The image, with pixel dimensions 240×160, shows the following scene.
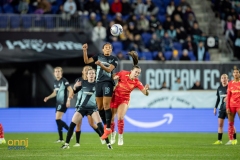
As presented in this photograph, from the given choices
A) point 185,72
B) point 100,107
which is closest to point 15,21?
point 185,72

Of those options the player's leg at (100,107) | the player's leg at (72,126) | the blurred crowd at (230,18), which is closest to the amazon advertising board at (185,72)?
the blurred crowd at (230,18)

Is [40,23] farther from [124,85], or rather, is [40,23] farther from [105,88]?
[105,88]

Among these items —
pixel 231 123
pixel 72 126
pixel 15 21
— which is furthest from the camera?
pixel 15 21

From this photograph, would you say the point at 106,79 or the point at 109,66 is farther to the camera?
the point at 106,79

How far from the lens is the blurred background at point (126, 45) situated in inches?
1186

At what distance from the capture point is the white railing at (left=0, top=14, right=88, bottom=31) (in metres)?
30.1

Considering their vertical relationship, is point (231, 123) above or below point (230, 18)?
below

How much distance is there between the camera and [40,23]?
30.6 meters

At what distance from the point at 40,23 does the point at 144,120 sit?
6.89 metres

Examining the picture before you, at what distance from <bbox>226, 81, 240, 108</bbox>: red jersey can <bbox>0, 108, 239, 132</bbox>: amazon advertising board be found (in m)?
8.40

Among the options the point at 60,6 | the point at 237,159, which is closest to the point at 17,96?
the point at 60,6

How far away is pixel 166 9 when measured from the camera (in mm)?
34875

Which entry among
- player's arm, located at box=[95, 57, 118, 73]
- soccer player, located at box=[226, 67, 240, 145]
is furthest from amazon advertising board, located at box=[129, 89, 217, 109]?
player's arm, located at box=[95, 57, 118, 73]

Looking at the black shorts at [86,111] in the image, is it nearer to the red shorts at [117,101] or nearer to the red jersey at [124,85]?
the red shorts at [117,101]
